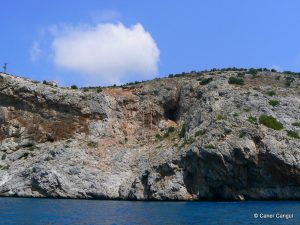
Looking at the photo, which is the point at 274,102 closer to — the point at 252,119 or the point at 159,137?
the point at 252,119

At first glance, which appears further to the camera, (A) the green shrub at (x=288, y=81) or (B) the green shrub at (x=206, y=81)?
(B) the green shrub at (x=206, y=81)

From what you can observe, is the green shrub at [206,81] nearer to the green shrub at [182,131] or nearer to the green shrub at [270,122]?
the green shrub at [182,131]

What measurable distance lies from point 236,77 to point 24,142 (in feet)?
116

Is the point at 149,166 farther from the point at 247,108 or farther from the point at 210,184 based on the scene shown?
the point at 247,108

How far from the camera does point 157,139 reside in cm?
7481

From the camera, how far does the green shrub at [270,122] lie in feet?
204

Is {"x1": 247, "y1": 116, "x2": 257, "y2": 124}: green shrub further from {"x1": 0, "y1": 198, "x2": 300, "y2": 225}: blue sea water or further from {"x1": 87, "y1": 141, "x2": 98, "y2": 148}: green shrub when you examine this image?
{"x1": 87, "y1": 141, "x2": 98, "y2": 148}: green shrub

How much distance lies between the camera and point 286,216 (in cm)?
3725

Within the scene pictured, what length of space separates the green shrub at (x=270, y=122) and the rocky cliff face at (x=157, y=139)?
0.14 metres

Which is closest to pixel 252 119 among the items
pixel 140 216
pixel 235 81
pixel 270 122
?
pixel 270 122

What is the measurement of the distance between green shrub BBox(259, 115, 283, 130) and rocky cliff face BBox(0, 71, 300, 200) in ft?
0.45

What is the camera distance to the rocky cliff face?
194 ft

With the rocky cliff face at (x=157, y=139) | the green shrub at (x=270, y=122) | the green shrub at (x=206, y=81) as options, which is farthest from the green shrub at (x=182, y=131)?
the green shrub at (x=270, y=122)

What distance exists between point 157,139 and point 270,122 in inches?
738
